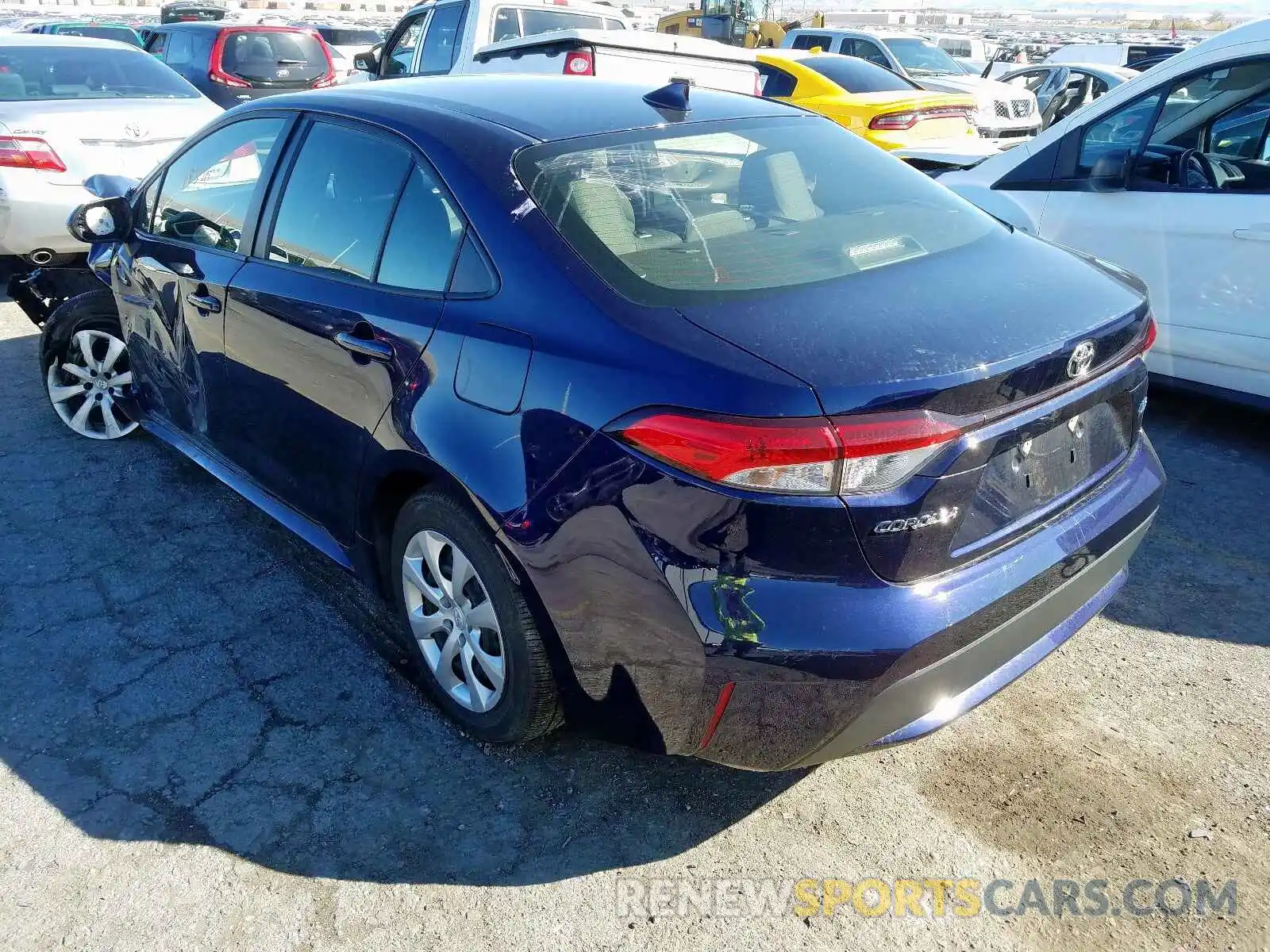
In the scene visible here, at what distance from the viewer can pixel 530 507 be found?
225 cm

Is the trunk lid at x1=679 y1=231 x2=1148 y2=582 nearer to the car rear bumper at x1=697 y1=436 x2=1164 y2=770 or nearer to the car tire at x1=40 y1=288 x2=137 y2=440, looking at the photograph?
the car rear bumper at x1=697 y1=436 x2=1164 y2=770

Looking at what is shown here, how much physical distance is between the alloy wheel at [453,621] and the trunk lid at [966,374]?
946mm

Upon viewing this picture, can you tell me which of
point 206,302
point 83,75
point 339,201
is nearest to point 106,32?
point 83,75

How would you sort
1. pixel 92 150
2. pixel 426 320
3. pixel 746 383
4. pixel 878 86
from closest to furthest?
pixel 746 383
pixel 426 320
pixel 92 150
pixel 878 86

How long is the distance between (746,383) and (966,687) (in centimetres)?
87

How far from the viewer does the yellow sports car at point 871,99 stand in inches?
354

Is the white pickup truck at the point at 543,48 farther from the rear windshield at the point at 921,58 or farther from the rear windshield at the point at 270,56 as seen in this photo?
the rear windshield at the point at 921,58

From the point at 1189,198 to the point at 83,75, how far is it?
22.7ft

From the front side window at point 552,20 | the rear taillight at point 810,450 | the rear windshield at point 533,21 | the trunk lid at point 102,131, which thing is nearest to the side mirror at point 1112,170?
the rear taillight at point 810,450

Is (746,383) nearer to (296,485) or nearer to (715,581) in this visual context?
(715,581)

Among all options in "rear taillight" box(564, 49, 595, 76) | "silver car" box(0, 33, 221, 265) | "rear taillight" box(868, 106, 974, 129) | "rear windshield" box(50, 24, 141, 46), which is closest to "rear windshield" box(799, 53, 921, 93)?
"rear taillight" box(868, 106, 974, 129)

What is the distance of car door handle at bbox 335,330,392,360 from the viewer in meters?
2.63

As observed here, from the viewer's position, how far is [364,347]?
269 cm

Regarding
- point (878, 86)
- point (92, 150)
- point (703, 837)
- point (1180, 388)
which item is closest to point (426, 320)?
point (703, 837)
